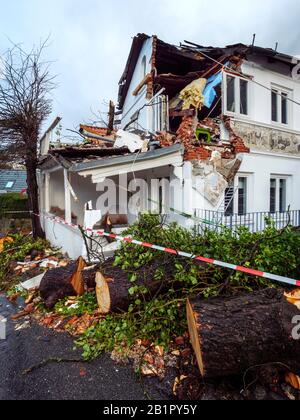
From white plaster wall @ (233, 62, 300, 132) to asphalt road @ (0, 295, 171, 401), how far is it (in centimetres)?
816

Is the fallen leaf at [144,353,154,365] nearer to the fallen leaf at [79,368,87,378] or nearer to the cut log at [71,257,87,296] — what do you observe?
the fallen leaf at [79,368,87,378]

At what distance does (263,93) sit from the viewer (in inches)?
350

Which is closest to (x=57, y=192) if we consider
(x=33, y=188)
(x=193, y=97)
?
(x=33, y=188)

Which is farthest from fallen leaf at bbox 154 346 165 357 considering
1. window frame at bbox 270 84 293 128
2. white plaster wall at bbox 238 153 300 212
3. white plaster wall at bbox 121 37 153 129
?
white plaster wall at bbox 121 37 153 129

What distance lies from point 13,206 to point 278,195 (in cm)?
1572

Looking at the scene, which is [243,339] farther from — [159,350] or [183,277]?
[159,350]

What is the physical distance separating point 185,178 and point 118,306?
4402 mm

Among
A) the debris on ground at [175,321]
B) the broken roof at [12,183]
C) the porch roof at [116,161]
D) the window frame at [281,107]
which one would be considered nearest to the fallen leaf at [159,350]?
the debris on ground at [175,321]

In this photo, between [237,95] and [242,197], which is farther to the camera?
[242,197]

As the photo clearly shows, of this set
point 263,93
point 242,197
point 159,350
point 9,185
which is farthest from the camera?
point 9,185

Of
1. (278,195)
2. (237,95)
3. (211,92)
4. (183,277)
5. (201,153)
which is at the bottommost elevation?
(183,277)

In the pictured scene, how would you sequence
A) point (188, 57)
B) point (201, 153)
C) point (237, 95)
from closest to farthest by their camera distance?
point (201, 153) → point (237, 95) → point (188, 57)

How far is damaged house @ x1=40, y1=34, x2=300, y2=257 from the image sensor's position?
7.09 meters

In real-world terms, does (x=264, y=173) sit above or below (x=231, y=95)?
below
